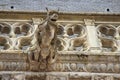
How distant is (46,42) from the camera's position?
21.5 feet

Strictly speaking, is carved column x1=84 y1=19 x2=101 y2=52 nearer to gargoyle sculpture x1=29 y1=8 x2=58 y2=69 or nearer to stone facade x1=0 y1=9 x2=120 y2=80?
stone facade x1=0 y1=9 x2=120 y2=80

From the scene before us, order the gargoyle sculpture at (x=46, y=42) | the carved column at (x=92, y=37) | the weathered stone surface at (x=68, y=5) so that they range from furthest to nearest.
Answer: the weathered stone surface at (x=68, y=5) < the carved column at (x=92, y=37) < the gargoyle sculpture at (x=46, y=42)

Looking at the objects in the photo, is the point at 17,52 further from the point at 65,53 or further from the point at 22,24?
the point at 22,24

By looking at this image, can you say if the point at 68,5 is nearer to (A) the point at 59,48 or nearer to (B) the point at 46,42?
(A) the point at 59,48

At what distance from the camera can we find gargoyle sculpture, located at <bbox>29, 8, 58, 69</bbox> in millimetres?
6562

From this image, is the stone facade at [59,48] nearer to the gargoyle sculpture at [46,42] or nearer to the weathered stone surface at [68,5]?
the gargoyle sculpture at [46,42]

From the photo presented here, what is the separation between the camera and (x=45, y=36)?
656 centimetres

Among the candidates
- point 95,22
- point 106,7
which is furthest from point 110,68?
point 106,7

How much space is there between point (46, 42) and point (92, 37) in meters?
1.25

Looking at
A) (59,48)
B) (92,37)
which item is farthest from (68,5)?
(59,48)

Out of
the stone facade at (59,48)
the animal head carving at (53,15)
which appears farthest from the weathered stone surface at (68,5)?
the animal head carving at (53,15)

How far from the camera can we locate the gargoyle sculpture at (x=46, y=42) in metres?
6.56

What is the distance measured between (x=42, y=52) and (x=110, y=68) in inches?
35.7

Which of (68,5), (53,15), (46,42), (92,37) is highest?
(68,5)
